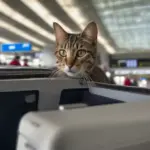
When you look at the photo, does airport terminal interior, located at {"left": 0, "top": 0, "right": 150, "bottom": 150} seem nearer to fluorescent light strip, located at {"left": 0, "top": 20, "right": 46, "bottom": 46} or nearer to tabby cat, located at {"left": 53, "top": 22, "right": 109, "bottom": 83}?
tabby cat, located at {"left": 53, "top": 22, "right": 109, "bottom": 83}

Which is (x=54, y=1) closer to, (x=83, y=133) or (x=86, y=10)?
(x=86, y=10)

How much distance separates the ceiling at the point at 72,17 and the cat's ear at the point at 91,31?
715 cm

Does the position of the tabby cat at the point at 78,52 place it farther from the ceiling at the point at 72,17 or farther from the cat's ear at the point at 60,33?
the ceiling at the point at 72,17

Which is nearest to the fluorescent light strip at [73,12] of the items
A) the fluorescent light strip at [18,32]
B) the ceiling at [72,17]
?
the ceiling at [72,17]

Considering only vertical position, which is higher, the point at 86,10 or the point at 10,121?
the point at 86,10

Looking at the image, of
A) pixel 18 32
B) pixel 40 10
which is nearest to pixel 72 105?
pixel 40 10

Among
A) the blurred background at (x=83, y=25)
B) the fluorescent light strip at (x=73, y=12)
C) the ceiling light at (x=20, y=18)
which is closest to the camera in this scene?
the fluorescent light strip at (x=73, y=12)

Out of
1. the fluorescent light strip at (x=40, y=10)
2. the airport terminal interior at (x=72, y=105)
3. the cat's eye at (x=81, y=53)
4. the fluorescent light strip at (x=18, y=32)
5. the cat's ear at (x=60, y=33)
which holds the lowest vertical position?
the airport terminal interior at (x=72, y=105)

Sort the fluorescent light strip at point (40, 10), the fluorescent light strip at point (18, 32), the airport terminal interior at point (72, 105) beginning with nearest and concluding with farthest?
1. the airport terminal interior at point (72, 105)
2. the fluorescent light strip at point (40, 10)
3. the fluorescent light strip at point (18, 32)

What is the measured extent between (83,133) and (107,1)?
8.65 m

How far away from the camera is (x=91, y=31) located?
3.93 feet

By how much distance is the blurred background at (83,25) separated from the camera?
8.76 meters

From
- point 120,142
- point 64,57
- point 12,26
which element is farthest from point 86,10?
point 120,142

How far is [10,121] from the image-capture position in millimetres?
801
